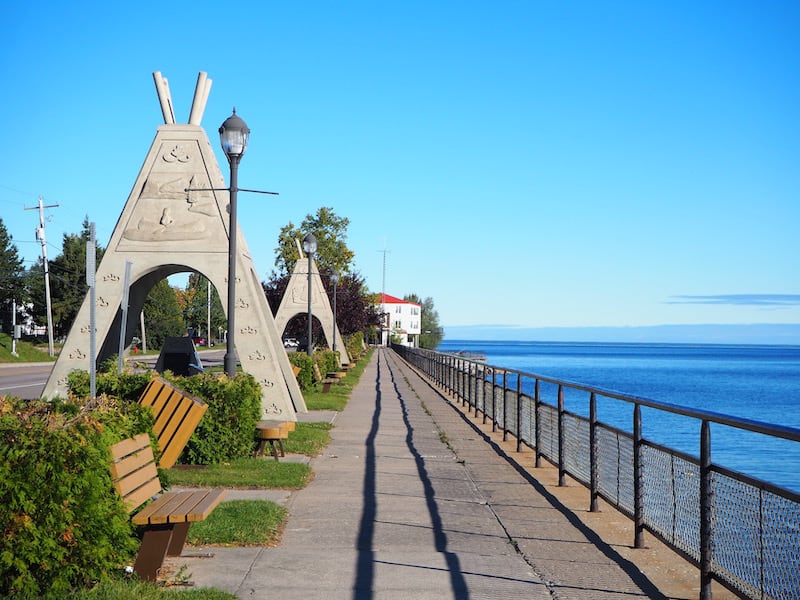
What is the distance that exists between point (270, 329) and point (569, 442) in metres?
9.09

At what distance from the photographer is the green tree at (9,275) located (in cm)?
7238

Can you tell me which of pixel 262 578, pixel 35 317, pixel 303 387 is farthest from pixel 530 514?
pixel 35 317

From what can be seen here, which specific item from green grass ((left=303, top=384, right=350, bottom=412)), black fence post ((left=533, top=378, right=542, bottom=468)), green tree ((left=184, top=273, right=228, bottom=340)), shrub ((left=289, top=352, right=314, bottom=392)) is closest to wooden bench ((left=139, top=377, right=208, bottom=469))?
black fence post ((left=533, top=378, right=542, bottom=468))

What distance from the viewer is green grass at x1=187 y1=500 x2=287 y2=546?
736cm

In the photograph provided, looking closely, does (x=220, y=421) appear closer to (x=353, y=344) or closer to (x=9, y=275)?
(x=353, y=344)

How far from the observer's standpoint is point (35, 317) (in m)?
77.1

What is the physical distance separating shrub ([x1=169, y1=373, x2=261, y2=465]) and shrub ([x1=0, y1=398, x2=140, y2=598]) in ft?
19.3

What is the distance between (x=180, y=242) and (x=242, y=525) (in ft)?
35.1

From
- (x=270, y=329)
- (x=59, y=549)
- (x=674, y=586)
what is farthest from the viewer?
(x=270, y=329)

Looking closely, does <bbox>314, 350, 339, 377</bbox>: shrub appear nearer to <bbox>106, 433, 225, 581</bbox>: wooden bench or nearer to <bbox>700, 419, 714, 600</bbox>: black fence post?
<bbox>106, 433, 225, 581</bbox>: wooden bench

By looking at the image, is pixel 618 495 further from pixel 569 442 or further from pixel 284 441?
pixel 284 441

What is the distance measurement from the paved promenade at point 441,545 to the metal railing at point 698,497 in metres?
0.26

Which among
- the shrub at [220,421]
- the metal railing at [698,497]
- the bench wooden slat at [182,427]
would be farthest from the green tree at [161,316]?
the metal railing at [698,497]

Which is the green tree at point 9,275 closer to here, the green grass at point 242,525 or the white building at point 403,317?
the green grass at point 242,525
